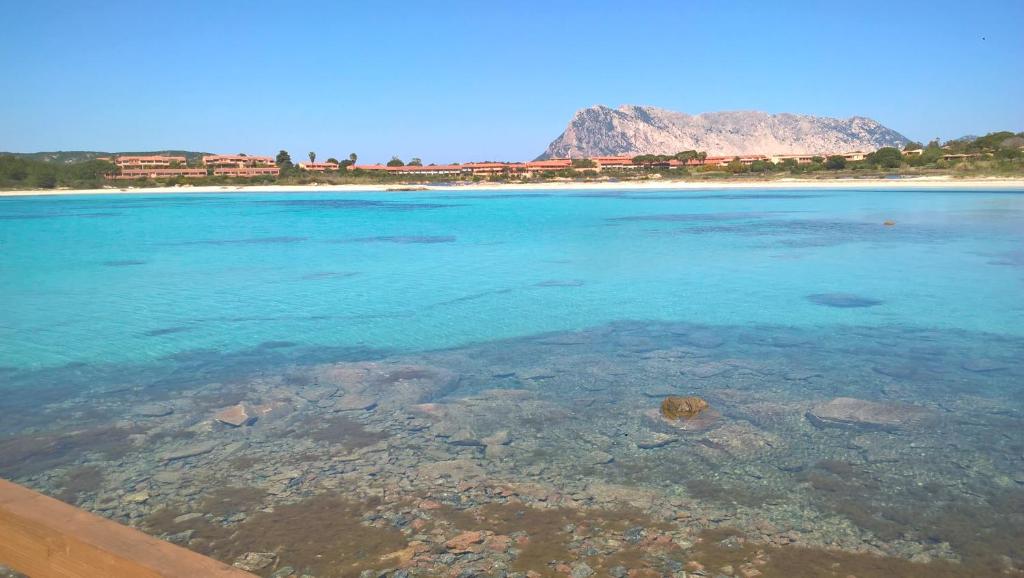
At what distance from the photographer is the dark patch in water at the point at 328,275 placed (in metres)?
16.2

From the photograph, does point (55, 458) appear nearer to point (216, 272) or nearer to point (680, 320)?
point (680, 320)

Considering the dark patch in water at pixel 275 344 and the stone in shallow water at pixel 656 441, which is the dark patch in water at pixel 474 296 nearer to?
the dark patch in water at pixel 275 344

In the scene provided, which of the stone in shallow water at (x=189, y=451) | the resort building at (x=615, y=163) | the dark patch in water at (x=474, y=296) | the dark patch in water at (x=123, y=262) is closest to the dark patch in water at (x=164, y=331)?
the dark patch in water at (x=474, y=296)

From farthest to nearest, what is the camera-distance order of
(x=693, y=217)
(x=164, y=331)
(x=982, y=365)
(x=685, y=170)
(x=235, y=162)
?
(x=235, y=162)
(x=685, y=170)
(x=693, y=217)
(x=164, y=331)
(x=982, y=365)

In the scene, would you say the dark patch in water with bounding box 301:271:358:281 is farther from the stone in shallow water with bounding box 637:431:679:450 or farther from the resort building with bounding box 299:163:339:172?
the resort building with bounding box 299:163:339:172

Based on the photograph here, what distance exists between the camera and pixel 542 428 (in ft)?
19.7

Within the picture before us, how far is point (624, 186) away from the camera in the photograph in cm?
8562

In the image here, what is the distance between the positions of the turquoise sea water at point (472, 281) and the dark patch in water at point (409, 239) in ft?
0.62

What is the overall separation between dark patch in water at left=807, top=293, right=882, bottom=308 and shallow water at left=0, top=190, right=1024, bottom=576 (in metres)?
0.10

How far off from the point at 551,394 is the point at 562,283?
316 inches

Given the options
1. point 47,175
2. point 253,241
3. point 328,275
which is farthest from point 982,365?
point 47,175

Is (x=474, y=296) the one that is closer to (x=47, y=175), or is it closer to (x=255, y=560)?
(x=255, y=560)

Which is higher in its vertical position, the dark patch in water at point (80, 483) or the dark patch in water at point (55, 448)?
the dark patch in water at point (80, 483)

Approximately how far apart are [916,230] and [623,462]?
23.8 m
